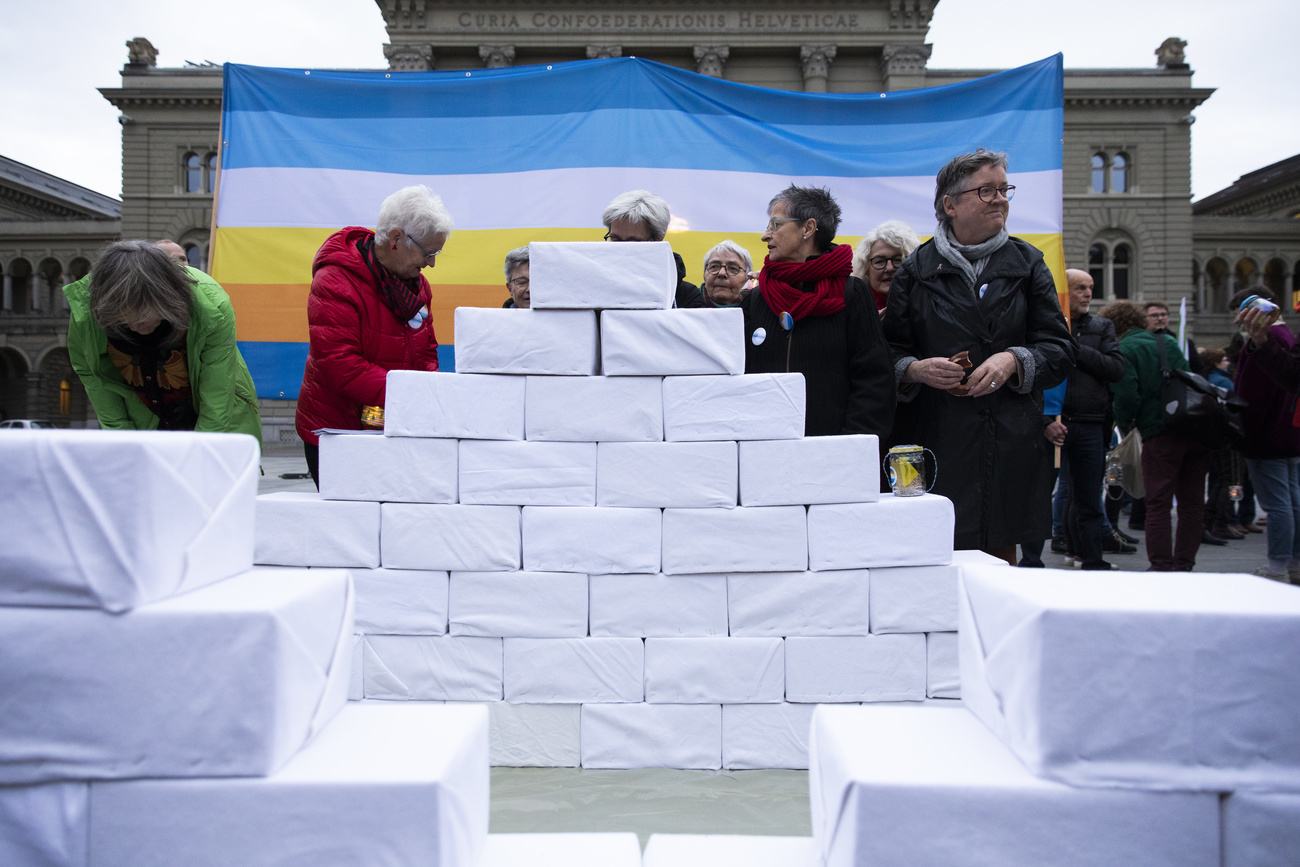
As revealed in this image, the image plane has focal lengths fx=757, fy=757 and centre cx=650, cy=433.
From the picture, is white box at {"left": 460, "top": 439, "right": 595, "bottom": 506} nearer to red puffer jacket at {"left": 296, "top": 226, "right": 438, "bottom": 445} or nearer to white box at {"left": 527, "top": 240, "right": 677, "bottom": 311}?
white box at {"left": 527, "top": 240, "right": 677, "bottom": 311}

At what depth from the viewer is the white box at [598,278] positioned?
2490 mm

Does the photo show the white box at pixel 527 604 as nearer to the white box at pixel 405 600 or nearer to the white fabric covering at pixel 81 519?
the white box at pixel 405 600

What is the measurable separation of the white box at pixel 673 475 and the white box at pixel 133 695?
147 centimetres

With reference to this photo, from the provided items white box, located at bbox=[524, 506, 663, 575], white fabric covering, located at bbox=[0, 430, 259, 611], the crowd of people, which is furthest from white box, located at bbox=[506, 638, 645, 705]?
white fabric covering, located at bbox=[0, 430, 259, 611]

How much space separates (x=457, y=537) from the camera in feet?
8.11

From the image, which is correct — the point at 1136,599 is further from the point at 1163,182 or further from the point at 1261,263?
the point at 1261,263

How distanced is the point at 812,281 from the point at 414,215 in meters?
1.53

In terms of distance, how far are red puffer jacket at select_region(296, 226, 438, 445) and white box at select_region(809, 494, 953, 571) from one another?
1.72 metres

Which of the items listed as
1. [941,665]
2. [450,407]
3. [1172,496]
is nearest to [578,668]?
[450,407]

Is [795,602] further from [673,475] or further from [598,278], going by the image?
[598,278]

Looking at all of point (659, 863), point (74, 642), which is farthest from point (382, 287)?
point (659, 863)

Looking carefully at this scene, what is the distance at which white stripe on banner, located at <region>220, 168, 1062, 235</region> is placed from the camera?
5.87 meters

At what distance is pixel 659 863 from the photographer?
46.7 inches

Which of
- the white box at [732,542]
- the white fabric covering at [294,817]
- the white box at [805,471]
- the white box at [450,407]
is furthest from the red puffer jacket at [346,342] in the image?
the white fabric covering at [294,817]
